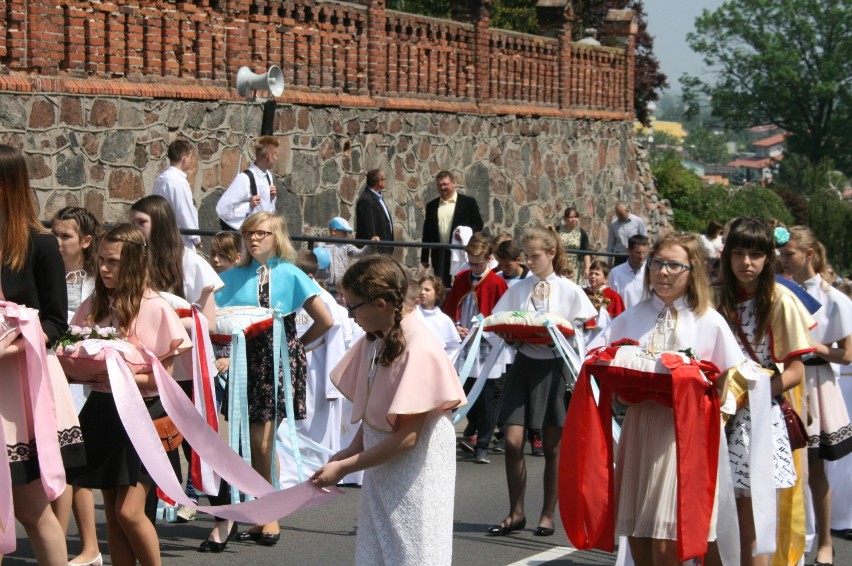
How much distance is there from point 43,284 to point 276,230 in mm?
2466

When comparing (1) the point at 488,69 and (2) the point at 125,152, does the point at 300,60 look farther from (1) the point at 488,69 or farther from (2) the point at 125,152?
(1) the point at 488,69

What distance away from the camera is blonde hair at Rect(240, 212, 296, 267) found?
25.3 ft

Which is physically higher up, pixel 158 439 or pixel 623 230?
pixel 623 230

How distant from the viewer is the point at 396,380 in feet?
16.6

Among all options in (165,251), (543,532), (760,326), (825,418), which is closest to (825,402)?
(825,418)

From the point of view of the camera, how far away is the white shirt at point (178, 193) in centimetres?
1143

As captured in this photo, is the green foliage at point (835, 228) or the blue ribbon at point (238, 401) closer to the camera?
the blue ribbon at point (238, 401)

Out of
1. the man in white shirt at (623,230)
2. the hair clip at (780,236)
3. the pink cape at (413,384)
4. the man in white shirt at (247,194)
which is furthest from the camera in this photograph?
the man in white shirt at (623,230)

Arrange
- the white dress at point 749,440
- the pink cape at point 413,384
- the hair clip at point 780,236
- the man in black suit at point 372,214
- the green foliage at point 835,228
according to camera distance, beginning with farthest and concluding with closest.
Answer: the green foliage at point 835,228, the man in black suit at point 372,214, the hair clip at point 780,236, the white dress at point 749,440, the pink cape at point 413,384

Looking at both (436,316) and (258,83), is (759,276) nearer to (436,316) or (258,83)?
(436,316)

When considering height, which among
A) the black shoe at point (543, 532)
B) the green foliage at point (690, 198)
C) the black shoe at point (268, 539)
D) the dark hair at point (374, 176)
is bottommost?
the black shoe at point (543, 532)

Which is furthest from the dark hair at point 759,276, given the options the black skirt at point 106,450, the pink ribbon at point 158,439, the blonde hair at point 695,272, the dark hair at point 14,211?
the dark hair at point 14,211

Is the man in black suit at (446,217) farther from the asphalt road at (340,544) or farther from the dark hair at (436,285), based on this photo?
the asphalt road at (340,544)

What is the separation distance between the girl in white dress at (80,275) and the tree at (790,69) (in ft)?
246
